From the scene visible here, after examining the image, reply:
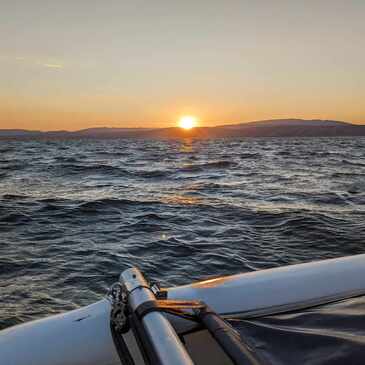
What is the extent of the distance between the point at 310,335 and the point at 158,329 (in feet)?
2.25

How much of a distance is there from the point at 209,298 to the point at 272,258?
484 centimetres

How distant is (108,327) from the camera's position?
2363mm

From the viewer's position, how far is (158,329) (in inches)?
68.3

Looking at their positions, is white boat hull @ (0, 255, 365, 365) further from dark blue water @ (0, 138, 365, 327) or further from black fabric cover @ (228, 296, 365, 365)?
dark blue water @ (0, 138, 365, 327)

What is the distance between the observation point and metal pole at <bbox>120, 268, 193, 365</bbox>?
1.51 m

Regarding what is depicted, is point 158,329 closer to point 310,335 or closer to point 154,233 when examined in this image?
point 310,335

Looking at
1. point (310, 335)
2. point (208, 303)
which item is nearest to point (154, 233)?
point (208, 303)

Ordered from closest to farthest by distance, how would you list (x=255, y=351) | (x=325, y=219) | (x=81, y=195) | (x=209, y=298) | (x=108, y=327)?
(x=255, y=351) < (x=108, y=327) < (x=209, y=298) < (x=325, y=219) < (x=81, y=195)

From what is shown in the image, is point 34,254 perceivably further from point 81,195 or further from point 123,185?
point 123,185

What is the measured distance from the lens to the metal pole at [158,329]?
1508mm

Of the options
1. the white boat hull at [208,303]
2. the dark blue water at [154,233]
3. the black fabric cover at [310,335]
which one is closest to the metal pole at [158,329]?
the white boat hull at [208,303]

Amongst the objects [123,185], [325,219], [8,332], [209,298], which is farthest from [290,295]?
[123,185]

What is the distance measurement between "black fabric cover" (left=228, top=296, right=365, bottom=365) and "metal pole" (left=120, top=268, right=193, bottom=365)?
1.17 feet

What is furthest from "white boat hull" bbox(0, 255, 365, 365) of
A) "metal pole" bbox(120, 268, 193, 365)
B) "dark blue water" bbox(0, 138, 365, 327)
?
"dark blue water" bbox(0, 138, 365, 327)
